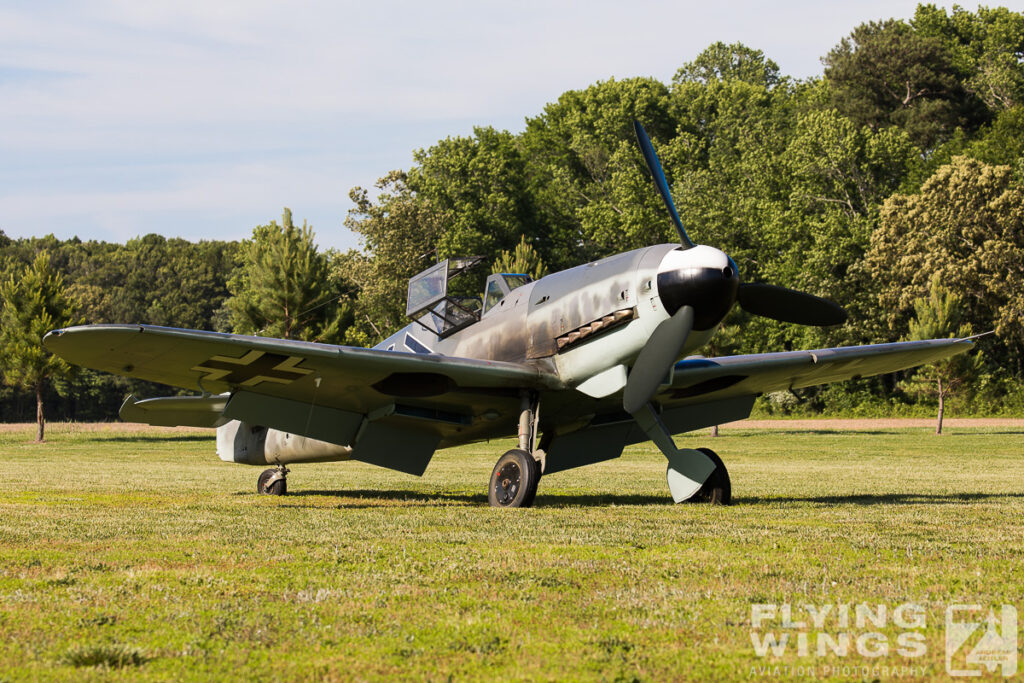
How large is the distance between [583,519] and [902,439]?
29.8 meters

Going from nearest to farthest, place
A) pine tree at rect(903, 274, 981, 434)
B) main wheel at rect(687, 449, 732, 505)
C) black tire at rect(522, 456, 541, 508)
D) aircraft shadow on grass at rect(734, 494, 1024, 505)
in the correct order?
black tire at rect(522, 456, 541, 508) → main wheel at rect(687, 449, 732, 505) → aircraft shadow on grass at rect(734, 494, 1024, 505) → pine tree at rect(903, 274, 981, 434)

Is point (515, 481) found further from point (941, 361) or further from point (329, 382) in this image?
point (941, 361)

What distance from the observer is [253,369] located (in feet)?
34.5

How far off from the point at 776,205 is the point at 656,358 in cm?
5344

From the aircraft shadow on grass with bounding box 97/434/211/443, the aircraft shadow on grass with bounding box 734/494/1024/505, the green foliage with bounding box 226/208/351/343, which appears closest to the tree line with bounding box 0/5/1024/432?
the green foliage with bounding box 226/208/351/343

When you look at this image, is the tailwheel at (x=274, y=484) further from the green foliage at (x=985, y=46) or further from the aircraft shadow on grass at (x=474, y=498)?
the green foliage at (x=985, y=46)

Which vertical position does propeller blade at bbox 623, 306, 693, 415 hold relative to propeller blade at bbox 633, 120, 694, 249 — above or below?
below

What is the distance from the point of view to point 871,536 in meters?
7.79

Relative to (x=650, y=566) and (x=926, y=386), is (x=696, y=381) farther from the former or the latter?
(x=926, y=386)

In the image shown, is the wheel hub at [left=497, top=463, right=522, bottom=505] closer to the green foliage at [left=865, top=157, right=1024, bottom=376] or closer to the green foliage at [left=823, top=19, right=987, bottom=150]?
the green foliage at [left=865, top=157, right=1024, bottom=376]

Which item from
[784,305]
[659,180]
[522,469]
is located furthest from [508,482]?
[784,305]

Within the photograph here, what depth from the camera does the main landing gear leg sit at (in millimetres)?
10805

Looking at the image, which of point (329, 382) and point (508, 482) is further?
point (508, 482)

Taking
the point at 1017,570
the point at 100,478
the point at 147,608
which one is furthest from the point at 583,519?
the point at 100,478
